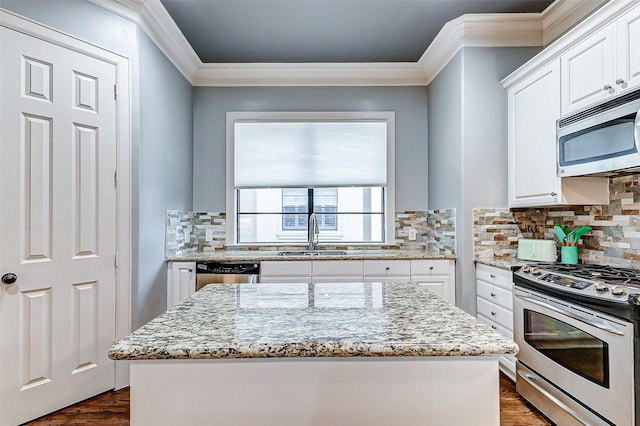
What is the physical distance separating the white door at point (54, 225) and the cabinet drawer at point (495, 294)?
278cm

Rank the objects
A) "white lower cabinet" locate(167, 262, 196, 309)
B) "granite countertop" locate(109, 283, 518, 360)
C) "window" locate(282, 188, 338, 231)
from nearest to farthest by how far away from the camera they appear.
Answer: "granite countertop" locate(109, 283, 518, 360)
"white lower cabinet" locate(167, 262, 196, 309)
"window" locate(282, 188, 338, 231)

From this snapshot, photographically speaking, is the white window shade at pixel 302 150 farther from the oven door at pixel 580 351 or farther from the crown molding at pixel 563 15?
the oven door at pixel 580 351

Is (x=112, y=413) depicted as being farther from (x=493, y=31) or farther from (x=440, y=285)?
(x=493, y=31)

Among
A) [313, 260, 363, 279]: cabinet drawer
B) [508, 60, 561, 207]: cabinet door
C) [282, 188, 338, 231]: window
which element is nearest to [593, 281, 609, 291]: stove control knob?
[508, 60, 561, 207]: cabinet door

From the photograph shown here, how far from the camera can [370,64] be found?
3.73m

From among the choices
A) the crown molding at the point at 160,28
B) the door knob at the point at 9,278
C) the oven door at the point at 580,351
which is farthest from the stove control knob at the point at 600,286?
the crown molding at the point at 160,28

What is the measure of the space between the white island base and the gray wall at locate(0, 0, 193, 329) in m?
1.98

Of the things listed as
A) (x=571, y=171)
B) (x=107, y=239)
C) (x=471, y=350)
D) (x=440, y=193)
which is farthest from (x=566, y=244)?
(x=107, y=239)

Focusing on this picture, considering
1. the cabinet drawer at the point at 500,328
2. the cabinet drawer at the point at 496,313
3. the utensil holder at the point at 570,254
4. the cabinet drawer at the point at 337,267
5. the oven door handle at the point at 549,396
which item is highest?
the utensil holder at the point at 570,254

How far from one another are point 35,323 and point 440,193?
3.32 m

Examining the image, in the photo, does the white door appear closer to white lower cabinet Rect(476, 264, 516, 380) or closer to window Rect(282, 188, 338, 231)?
window Rect(282, 188, 338, 231)

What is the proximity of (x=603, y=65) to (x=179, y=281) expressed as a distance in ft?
11.2

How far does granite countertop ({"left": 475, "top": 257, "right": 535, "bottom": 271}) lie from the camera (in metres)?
2.49

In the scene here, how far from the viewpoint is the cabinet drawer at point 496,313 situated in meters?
2.50
